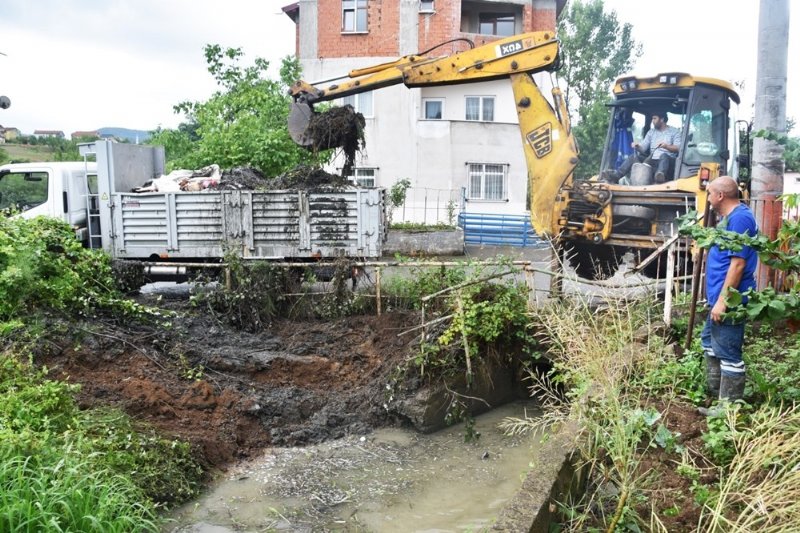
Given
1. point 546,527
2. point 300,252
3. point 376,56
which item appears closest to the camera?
point 546,527

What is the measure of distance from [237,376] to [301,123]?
500 centimetres

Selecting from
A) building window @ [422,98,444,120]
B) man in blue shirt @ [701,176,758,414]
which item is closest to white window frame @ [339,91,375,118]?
building window @ [422,98,444,120]

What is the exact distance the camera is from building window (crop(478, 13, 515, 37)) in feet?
80.9

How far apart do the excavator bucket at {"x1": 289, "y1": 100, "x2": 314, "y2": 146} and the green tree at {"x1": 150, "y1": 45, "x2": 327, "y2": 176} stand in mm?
2793

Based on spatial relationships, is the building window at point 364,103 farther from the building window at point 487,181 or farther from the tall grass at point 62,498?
the tall grass at point 62,498

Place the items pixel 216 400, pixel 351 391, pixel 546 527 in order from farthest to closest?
1. pixel 351 391
2. pixel 216 400
3. pixel 546 527

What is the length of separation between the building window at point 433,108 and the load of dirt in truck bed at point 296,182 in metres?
12.6

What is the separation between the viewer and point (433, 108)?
76.8 ft

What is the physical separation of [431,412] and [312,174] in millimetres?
5430

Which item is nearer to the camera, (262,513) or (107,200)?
(262,513)

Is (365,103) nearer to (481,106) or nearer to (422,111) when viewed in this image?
(422,111)

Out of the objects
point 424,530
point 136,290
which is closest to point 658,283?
point 424,530

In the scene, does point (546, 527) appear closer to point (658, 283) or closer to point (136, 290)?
point (658, 283)

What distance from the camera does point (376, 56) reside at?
22.8m
